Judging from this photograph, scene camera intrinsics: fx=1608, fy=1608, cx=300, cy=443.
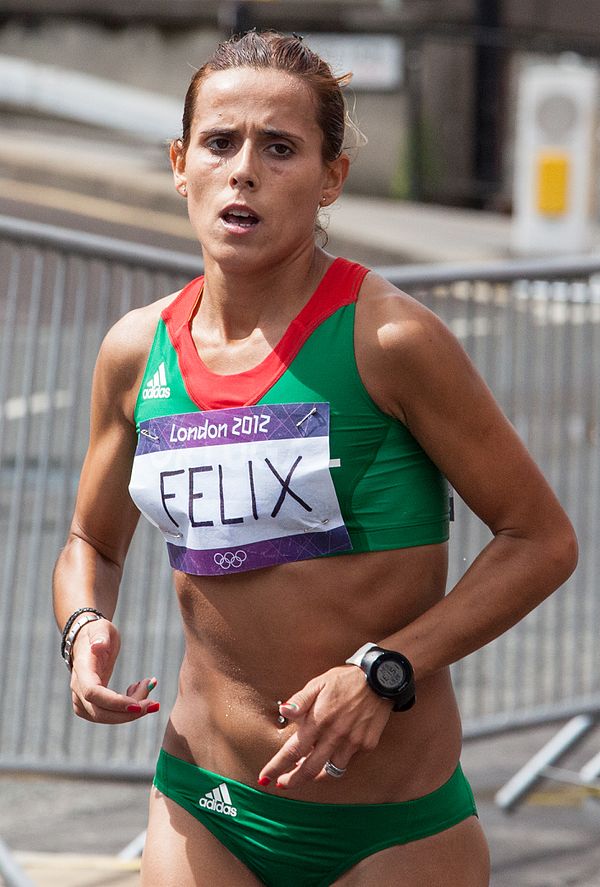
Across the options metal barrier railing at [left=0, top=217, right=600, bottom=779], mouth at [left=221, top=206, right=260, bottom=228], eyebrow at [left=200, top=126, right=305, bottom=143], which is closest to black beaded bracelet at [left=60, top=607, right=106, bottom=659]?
mouth at [left=221, top=206, right=260, bottom=228]

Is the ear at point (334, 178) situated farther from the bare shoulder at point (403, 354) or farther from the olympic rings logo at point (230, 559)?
the olympic rings logo at point (230, 559)

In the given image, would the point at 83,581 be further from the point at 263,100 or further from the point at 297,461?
the point at 263,100

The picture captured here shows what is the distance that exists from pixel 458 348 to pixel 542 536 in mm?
312

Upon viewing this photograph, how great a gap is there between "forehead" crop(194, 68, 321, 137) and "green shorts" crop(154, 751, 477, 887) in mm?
1039

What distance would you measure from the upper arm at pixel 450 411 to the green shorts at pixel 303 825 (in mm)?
479

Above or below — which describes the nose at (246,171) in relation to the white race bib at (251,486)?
above

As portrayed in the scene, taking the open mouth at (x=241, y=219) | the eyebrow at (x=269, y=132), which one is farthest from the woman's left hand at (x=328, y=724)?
the eyebrow at (x=269, y=132)

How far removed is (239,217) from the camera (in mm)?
2445

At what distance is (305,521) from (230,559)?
0.14 meters

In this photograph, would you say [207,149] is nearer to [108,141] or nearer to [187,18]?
[187,18]

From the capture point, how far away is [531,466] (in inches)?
96.6

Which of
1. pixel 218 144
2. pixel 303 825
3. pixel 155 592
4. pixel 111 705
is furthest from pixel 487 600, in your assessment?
pixel 155 592

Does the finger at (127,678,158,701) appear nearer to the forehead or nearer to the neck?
the neck

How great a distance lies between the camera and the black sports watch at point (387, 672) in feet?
7.59
